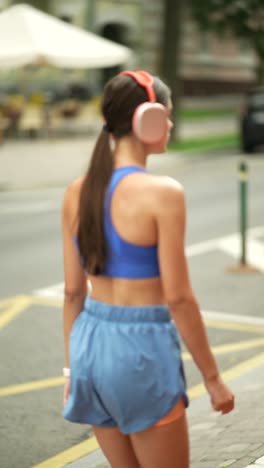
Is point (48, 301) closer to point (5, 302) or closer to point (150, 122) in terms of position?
point (5, 302)

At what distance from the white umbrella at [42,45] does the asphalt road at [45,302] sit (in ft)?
12.6

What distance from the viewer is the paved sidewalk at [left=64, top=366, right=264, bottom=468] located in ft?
16.2

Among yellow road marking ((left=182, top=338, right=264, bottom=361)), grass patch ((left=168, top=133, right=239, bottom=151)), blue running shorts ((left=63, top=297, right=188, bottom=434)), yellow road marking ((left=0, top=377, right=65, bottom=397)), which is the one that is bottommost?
grass patch ((left=168, top=133, right=239, bottom=151))

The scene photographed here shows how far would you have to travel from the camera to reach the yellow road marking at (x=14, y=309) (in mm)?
8984

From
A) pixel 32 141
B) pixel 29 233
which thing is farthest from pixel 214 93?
pixel 29 233

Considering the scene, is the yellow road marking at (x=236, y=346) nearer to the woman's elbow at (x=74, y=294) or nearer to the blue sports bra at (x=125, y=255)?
the woman's elbow at (x=74, y=294)

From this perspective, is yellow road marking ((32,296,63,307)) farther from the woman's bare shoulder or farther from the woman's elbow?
the woman's bare shoulder

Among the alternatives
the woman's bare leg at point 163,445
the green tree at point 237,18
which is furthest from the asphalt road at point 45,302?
the green tree at point 237,18

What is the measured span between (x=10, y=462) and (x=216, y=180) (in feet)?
54.5

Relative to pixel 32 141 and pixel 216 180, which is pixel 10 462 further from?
pixel 32 141

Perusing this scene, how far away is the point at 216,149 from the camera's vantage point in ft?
93.6

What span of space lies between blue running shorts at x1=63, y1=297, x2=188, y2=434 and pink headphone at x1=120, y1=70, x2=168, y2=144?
0.51 m

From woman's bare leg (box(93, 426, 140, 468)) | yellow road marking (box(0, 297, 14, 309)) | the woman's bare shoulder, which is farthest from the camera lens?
yellow road marking (box(0, 297, 14, 309))

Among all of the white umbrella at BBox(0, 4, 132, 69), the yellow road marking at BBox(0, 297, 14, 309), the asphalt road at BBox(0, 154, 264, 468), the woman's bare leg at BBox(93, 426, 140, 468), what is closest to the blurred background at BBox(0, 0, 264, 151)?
the white umbrella at BBox(0, 4, 132, 69)
